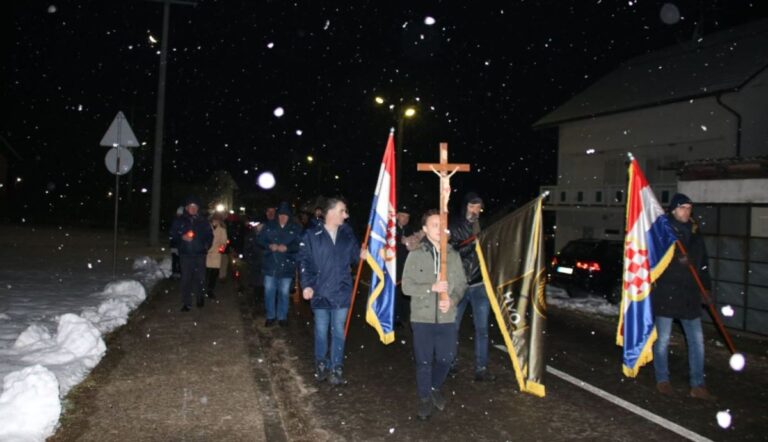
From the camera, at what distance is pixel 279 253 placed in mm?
9078

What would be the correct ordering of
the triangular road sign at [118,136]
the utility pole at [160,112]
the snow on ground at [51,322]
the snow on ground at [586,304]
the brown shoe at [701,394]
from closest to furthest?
1. the snow on ground at [51,322]
2. the brown shoe at [701,394]
3. the triangular road sign at [118,136]
4. the snow on ground at [586,304]
5. the utility pole at [160,112]

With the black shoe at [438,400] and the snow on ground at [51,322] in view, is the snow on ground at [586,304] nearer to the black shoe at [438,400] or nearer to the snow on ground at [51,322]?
the black shoe at [438,400]

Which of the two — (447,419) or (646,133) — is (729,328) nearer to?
(447,419)

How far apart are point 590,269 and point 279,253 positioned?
6987 millimetres

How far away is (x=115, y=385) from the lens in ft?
18.8

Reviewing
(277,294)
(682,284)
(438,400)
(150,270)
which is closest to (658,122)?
(150,270)

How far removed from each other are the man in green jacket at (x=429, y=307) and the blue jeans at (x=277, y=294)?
4.15 metres

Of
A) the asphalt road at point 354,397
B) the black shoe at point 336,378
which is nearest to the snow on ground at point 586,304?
the asphalt road at point 354,397

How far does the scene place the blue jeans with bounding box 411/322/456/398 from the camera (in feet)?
17.3

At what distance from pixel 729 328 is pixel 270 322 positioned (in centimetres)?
749

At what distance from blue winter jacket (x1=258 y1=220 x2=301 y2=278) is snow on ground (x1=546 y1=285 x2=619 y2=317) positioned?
19.6ft

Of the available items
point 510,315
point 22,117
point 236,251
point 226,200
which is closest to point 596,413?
point 510,315

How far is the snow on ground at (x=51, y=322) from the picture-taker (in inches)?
185

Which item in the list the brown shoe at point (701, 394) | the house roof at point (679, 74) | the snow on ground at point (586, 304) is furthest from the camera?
the house roof at point (679, 74)
